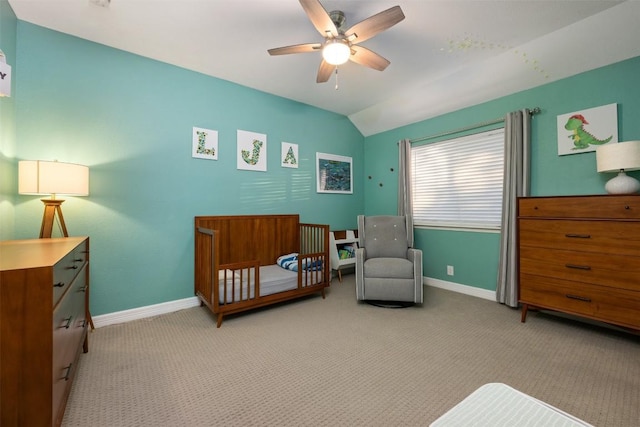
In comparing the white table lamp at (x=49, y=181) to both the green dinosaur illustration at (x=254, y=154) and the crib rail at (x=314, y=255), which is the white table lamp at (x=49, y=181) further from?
the crib rail at (x=314, y=255)

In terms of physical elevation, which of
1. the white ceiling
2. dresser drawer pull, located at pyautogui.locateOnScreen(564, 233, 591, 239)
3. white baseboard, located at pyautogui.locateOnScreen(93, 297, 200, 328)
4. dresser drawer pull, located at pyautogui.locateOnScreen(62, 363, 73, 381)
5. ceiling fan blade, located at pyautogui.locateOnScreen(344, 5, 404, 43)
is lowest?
white baseboard, located at pyautogui.locateOnScreen(93, 297, 200, 328)

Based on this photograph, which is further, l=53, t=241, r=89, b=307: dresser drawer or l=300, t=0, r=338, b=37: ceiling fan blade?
l=300, t=0, r=338, b=37: ceiling fan blade

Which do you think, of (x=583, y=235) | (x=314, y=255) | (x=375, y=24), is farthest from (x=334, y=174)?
(x=583, y=235)

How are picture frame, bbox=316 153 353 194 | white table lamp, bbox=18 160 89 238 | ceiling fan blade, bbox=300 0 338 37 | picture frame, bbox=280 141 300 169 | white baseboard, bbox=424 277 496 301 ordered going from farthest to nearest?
1. picture frame, bbox=316 153 353 194
2. picture frame, bbox=280 141 300 169
3. white baseboard, bbox=424 277 496 301
4. white table lamp, bbox=18 160 89 238
5. ceiling fan blade, bbox=300 0 338 37

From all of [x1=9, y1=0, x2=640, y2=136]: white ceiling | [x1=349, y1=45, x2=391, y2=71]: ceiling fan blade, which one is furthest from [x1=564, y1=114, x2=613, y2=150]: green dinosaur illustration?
[x1=349, y1=45, x2=391, y2=71]: ceiling fan blade

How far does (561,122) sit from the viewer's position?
99.3 inches

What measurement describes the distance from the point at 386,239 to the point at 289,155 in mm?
1699

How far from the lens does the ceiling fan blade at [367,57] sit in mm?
2021

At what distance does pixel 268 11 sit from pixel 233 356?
2.57 meters

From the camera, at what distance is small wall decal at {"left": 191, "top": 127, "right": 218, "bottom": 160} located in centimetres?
284

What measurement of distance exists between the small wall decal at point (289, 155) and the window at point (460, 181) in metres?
1.72

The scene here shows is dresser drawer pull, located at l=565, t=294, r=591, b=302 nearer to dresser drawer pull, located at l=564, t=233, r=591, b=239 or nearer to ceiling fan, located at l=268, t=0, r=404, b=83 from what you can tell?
dresser drawer pull, located at l=564, t=233, r=591, b=239

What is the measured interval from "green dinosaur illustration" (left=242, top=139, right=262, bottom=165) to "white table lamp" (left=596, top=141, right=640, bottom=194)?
324 centimetres

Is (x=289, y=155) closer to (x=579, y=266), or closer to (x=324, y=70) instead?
(x=324, y=70)
